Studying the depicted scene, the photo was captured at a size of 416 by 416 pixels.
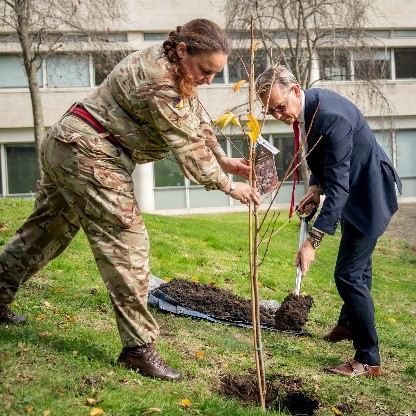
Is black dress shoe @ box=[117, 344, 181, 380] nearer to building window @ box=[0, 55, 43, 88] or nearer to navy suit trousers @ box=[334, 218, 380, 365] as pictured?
navy suit trousers @ box=[334, 218, 380, 365]

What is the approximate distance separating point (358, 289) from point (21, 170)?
22323 millimetres

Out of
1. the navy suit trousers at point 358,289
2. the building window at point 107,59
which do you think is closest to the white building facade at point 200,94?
the building window at point 107,59

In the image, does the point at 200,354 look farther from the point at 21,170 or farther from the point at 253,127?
the point at 21,170

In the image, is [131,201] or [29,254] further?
[29,254]

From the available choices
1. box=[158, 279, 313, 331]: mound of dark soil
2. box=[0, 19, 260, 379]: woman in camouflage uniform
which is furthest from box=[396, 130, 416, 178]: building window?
box=[0, 19, 260, 379]: woman in camouflage uniform

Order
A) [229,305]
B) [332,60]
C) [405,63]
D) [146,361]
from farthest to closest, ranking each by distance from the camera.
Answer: [405,63] → [332,60] → [229,305] → [146,361]

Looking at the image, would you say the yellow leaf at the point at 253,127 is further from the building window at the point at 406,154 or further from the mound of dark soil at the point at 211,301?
the building window at the point at 406,154

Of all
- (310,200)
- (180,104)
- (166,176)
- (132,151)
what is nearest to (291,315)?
(310,200)

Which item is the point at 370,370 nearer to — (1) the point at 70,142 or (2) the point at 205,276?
(1) the point at 70,142

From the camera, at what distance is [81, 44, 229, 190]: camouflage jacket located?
4074 millimetres

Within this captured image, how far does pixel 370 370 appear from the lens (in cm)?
524

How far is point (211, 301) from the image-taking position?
6.82 metres

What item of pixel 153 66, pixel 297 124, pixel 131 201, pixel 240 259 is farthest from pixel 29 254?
pixel 240 259

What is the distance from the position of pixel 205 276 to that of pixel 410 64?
22.3m
